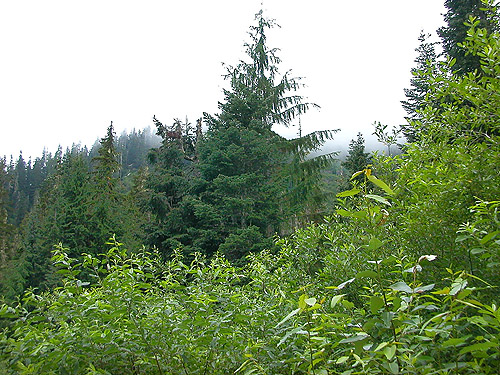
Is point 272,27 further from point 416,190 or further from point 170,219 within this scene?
point 416,190

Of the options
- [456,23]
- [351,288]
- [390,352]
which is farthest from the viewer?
[456,23]

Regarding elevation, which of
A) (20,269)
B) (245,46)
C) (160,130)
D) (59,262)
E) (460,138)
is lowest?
(20,269)

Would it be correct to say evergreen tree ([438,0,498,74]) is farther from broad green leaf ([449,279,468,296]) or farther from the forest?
broad green leaf ([449,279,468,296])

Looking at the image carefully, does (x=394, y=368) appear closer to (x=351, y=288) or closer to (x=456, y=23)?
(x=351, y=288)

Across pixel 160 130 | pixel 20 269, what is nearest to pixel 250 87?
pixel 160 130

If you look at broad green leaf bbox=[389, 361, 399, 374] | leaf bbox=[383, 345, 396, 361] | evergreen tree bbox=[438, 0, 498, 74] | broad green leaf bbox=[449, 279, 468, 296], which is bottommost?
broad green leaf bbox=[389, 361, 399, 374]

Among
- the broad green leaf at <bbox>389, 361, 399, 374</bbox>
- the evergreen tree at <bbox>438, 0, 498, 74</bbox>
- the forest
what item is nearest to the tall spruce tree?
the evergreen tree at <bbox>438, 0, 498, 74</bbox>

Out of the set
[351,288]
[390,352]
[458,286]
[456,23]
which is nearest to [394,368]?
[390,352]

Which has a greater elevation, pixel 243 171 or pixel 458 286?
pixel 243 171

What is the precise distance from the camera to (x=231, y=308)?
7.05 feet

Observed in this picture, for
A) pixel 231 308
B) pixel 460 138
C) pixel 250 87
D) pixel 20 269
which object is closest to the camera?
pixel 231 308

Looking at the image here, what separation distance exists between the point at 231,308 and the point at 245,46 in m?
16.1

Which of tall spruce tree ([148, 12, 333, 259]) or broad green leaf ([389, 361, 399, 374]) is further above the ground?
tall spruce tree ([148, 12, 333, 259])

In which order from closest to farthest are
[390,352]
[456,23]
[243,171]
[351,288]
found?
[390,352], [351,288], [456,23], [243,171]
